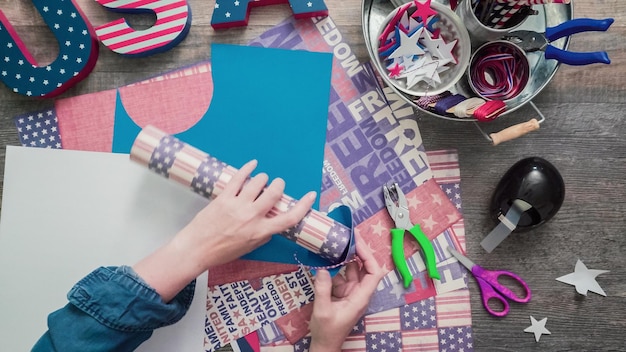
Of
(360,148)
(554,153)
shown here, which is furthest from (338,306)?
(554,153)

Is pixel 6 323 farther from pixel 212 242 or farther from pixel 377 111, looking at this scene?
pixel 377 111

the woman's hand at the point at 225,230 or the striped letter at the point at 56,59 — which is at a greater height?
the striped letter at the point at 56,59

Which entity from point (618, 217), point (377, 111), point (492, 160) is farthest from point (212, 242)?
point (618, 217)

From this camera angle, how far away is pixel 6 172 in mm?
749

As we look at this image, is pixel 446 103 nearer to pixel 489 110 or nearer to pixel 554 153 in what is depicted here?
pixel 489 110

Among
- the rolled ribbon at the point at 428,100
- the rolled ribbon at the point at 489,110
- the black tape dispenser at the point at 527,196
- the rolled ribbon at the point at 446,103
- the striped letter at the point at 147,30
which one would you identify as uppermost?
the striped letter at the point at 147,30

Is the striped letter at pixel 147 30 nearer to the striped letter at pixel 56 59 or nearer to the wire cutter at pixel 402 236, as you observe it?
the striped letter at pixel 56 59

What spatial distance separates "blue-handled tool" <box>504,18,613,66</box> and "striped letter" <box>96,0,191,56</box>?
47cm

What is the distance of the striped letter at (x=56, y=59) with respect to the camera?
0.73 meters

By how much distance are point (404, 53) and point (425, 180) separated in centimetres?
19

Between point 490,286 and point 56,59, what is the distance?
726 mm

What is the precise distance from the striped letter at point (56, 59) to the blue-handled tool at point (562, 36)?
2.01ft

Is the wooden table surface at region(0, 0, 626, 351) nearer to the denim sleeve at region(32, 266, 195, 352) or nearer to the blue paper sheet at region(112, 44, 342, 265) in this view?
the blue paper sheet at region(112, 44, 342, 265)

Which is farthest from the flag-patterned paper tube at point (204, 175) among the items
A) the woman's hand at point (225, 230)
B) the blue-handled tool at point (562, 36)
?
the blue-handled tool at point (562, 36)
